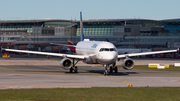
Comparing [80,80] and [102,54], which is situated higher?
[102,54]

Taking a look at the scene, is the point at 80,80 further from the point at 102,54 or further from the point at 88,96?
the point at 88,96


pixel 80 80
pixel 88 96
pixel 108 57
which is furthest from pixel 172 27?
pixel 88 96

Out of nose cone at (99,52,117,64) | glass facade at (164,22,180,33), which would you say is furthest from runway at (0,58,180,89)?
glass facade at (164,22,180,33)

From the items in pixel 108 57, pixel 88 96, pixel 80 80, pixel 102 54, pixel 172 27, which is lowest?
pixel 80 80

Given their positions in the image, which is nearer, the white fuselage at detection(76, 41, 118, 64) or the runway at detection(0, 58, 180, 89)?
the runway at detection(0, 58, 180, 89)

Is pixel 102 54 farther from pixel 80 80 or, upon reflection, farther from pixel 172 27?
pixel 172 27

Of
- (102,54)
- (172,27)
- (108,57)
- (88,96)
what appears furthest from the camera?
(172,27)

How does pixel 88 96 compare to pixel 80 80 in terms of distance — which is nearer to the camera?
pixel 88 96

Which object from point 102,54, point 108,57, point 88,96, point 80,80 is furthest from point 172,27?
point 88,96

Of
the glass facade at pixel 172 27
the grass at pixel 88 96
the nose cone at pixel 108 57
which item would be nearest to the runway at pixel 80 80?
the nose cone at pixel 108 57

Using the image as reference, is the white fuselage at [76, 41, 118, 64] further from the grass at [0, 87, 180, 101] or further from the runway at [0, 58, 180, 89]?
the grass at [0, 87, 180, 101]

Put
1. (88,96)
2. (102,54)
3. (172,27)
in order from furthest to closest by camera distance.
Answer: (172,27), (102,54), (88,96)

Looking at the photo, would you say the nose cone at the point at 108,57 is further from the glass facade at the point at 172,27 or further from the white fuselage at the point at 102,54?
the glass facade at the point at 172,27

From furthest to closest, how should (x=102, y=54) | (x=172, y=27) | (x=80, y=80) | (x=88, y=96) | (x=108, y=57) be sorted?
(x=172, y=27)
(x=102, y=54)
(x=108, y=57)
(x=80, y=80)
(x=88, y=96)
